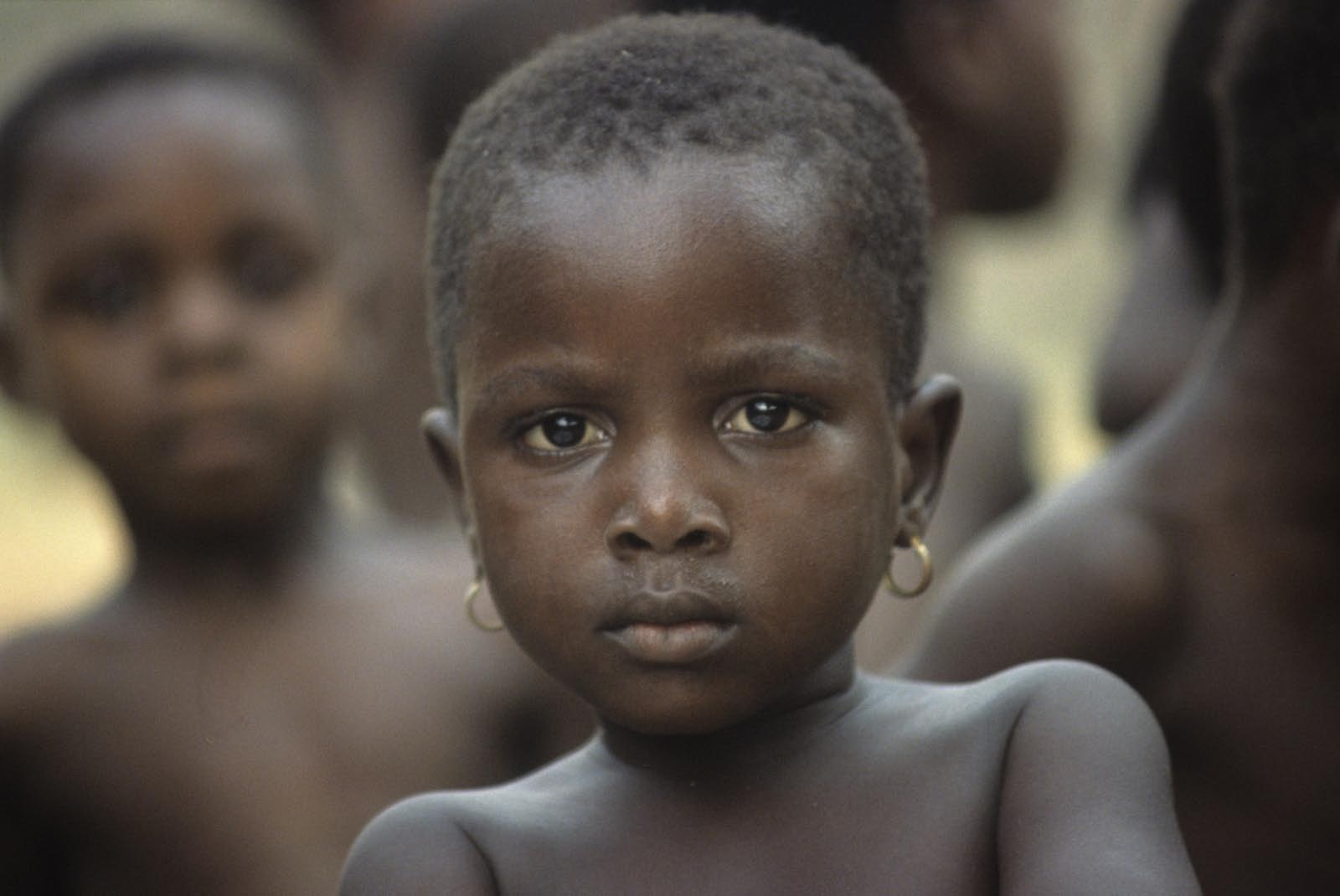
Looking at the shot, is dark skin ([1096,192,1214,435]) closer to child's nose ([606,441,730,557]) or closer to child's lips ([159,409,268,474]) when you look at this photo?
child's lips ([159,409,268,474])

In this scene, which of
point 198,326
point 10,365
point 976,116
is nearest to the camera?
point 198,326


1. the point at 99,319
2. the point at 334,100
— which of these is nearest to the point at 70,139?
the point at 99,319

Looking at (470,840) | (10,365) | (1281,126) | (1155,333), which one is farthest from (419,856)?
(1155,333)

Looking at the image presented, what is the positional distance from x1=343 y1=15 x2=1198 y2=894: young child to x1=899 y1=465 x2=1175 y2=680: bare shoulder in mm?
507

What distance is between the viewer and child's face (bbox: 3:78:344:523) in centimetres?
374

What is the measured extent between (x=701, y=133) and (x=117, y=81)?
1.88 metres

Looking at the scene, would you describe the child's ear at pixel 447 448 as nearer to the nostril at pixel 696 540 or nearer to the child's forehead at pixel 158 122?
the nostril at pixel 696 540

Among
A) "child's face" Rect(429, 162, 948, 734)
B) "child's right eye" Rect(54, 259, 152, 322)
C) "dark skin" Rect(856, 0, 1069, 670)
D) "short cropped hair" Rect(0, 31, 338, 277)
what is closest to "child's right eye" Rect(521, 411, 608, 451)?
"child's face" Rect(429, 162, 948, 734)

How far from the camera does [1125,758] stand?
91.8 inches

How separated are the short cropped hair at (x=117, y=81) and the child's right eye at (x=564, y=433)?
5.89ft

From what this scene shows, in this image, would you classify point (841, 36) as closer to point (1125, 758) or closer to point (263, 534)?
point (263, 534)

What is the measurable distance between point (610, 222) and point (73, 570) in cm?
616

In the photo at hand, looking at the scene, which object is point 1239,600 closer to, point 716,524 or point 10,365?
point 716,524

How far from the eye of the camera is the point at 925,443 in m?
2.66
